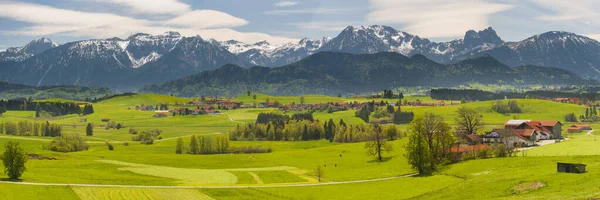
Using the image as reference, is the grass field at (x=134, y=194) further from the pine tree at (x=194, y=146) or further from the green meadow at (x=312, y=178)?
the pine tree at (x=194, y=146)

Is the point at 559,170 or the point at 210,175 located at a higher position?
the point at 559,170

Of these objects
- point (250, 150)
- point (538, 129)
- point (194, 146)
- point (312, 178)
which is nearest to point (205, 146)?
point (194, 146)

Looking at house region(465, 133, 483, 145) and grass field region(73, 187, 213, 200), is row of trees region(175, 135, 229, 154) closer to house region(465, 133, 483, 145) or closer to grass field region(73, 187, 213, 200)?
house region(465, 133, 483, 145)

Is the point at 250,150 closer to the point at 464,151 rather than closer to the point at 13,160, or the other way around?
the point at 464,151

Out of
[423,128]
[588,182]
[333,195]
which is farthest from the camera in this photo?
[423,128]

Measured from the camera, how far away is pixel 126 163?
13275 cm

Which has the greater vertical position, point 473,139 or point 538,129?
point 538,129

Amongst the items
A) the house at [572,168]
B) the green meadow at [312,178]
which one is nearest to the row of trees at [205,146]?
the green meadow at [312,178]

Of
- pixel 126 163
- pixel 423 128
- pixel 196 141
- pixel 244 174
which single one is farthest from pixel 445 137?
pixel 196 141

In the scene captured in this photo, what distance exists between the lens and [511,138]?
12494 centimetres

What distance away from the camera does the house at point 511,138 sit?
403 feet

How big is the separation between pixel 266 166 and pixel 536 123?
83.4m

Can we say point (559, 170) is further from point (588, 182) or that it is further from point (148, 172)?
point (148, 172)

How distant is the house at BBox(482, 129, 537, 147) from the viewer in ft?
403
